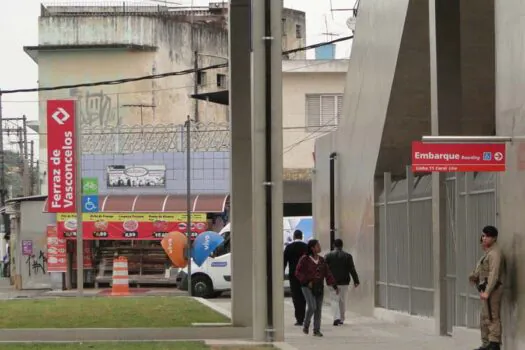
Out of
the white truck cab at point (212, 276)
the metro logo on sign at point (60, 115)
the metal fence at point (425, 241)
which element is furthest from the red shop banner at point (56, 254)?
the metal fence at point (425, 241)

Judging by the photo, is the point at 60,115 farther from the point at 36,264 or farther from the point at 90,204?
the point at 36,264

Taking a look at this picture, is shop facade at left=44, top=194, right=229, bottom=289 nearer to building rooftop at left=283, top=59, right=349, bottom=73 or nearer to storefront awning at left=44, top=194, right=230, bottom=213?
storefront awning at left=44, top=194, right=230, bottom=213

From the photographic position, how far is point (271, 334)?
16234 millimetres

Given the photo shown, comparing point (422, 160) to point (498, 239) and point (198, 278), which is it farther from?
point (198, 278)

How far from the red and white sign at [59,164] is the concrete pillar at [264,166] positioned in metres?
18.9

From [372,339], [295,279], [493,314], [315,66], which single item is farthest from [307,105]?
[493,314]

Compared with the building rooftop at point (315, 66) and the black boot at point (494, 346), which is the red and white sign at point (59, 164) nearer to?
the building rooftop at point (315, 66)

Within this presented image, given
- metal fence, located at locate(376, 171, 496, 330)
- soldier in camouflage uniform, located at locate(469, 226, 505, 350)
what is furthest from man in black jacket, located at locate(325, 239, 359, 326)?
soldier in camouflage uniform, located at locate(469, 226, 505, 350)

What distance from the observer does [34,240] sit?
152ft

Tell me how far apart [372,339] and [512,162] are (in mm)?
5252

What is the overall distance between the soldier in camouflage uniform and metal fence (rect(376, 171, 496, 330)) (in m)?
2.07

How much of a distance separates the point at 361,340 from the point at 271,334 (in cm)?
174

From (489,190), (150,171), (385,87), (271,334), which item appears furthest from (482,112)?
(150,171)

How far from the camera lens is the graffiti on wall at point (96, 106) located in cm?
5588
